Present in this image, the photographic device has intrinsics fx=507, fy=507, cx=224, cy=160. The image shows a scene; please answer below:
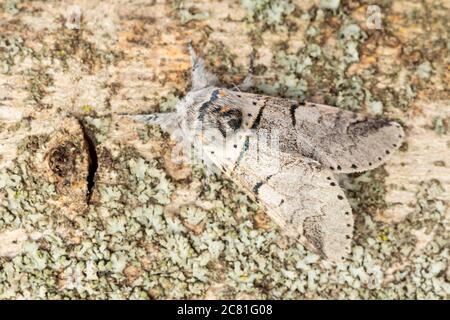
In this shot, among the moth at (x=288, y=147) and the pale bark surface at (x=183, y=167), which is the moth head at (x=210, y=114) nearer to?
the moth at (x=288, y=147)

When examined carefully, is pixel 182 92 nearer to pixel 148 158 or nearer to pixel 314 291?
pixel 148 158

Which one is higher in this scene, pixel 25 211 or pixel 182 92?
pixel 182 92

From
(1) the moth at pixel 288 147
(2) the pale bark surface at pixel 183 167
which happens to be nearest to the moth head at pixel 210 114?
(1) the moth at pixel 288 147

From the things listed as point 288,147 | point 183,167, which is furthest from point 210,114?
point 288,147

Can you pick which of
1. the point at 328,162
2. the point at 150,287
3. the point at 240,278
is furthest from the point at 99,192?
the point at 328,162

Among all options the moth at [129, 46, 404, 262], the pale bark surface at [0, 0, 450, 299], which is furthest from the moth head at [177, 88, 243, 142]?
the pale bark surface at [0, 0, 450, 299]

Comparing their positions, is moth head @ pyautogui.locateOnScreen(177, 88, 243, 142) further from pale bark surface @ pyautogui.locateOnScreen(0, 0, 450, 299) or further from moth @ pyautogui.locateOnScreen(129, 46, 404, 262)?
pale bark surface @ pyautogui.locateOnScreen(0, 0, 450, 299)
